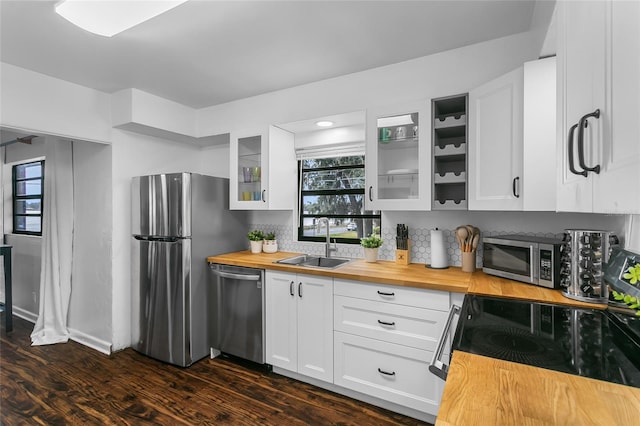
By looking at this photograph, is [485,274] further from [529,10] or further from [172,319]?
[172,319]

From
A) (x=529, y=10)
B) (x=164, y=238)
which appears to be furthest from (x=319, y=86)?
(x=164, y=238)

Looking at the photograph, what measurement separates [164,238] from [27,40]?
5.42 ft

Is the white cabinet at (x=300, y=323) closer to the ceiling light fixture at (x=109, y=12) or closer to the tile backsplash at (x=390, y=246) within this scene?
the tile backsplash at (x=390, y=246)

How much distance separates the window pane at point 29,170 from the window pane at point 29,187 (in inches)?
3.1

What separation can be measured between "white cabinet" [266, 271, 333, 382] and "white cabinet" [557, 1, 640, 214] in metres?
1.70

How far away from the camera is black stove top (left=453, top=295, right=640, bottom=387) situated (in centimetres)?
92

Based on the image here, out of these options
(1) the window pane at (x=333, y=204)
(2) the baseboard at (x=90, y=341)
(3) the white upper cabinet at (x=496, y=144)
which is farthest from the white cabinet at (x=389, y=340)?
(2) the baseboard at (x=90, y=341)

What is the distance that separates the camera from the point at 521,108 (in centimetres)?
180

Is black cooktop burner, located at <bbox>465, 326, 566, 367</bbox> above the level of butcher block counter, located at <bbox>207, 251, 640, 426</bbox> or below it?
below

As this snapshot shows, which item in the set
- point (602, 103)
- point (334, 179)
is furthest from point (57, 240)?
point (602, 103)

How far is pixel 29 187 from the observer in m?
4.21

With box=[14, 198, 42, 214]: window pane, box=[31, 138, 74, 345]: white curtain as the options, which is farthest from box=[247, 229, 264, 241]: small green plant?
box=[14, 198, 42, 214]: window pane

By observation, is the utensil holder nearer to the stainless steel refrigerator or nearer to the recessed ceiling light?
the recessed ceiling light

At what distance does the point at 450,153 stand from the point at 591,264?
99 centimetres
